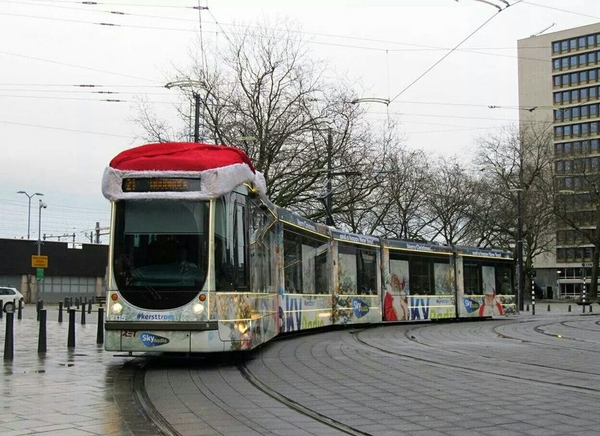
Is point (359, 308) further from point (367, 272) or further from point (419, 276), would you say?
point (419, 276)

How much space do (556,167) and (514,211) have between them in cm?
1001

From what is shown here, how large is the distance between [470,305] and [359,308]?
753 centimetres

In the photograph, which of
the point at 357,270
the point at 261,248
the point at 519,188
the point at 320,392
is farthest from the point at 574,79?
the point at 320,392

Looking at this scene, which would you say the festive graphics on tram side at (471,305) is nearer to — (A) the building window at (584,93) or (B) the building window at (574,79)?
(A) the building window at (584,93)

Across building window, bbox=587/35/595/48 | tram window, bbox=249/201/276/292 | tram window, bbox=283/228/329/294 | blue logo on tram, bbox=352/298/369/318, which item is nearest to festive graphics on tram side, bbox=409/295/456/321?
blue logo on tram, bbox=352/298/369/318

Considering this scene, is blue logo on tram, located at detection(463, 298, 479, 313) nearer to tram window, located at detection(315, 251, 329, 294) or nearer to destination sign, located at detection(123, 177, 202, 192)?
tram window, located at detection(315, 251, 329, 294)

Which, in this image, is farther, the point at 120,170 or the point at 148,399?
the point at 120,170

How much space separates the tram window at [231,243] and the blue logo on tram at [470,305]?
17975 millimetres

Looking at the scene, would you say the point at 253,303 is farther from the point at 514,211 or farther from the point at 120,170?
the point at 514,211

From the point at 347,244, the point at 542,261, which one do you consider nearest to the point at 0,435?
the point at 347,244

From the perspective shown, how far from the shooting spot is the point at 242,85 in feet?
111

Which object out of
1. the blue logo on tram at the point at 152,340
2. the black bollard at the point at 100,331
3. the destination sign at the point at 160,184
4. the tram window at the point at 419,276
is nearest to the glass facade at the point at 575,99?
the tram window at the point at 419,276

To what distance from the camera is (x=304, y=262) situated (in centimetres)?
1972

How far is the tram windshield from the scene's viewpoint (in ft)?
38.4
